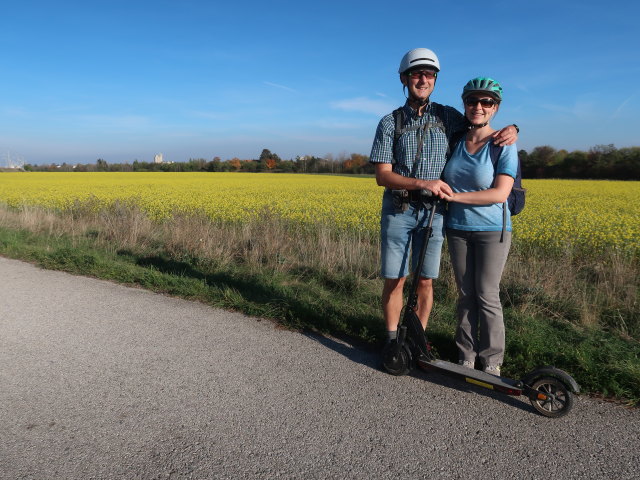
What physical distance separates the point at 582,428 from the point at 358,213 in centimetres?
936

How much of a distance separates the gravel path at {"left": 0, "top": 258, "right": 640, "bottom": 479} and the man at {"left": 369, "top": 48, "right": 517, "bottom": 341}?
36.9 inches

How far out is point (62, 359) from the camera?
3615 mm

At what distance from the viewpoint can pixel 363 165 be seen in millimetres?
59438

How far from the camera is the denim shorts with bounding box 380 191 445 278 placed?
3385 mm

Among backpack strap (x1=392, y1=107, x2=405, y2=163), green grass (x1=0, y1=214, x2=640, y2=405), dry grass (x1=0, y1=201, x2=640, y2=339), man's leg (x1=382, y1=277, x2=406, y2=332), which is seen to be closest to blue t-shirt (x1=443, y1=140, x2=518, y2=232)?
backpack strap (x1=392, y1=107, x2=405, y2=163)

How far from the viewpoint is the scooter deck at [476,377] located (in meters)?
2.91

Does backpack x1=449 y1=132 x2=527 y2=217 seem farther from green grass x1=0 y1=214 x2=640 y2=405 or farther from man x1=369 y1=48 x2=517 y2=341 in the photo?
green grass x1=0 y1=214 x2=640 y2=405

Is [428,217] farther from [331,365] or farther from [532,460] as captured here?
[532,460]

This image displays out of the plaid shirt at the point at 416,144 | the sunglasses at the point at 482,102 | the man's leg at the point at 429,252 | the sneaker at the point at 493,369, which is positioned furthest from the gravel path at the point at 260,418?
the sunglasses at the point at 482,102

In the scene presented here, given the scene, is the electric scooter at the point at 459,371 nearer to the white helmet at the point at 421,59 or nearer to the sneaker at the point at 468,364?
the sneaker at the point at 468,364

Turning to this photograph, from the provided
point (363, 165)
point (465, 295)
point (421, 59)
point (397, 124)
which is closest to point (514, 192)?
point (465, 295)

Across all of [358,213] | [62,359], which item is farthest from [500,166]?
[358,213]

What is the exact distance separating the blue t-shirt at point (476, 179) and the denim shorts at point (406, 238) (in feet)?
0.59

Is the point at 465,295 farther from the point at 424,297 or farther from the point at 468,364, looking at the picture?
the point at 468,364
